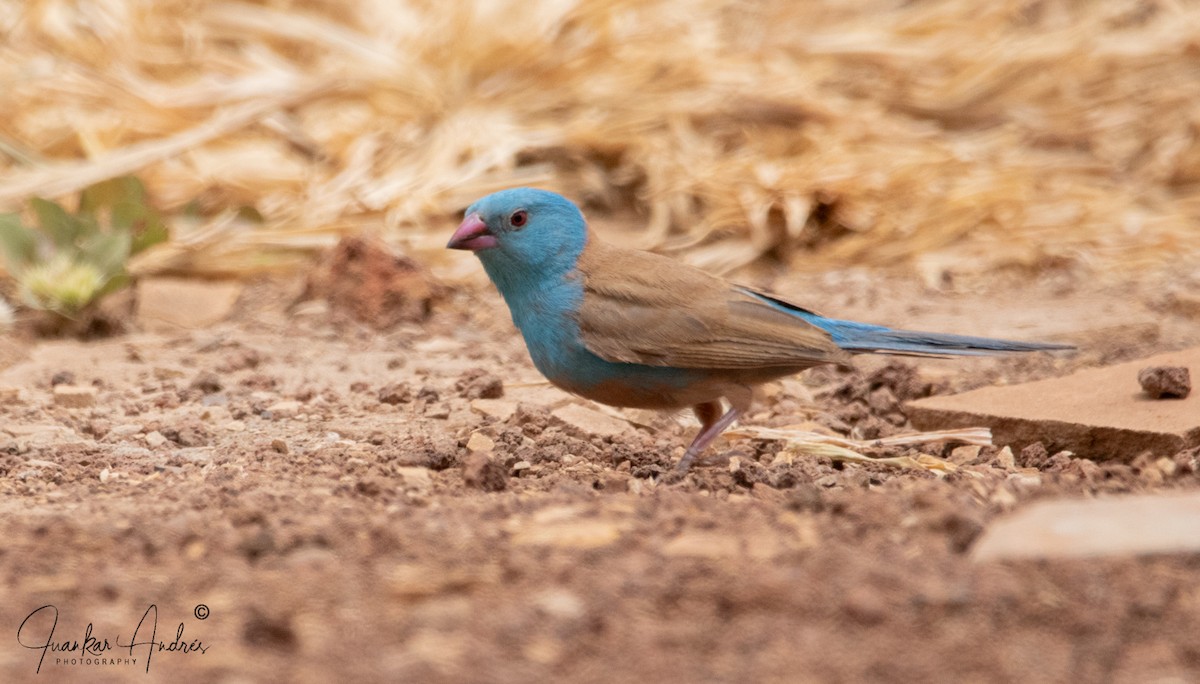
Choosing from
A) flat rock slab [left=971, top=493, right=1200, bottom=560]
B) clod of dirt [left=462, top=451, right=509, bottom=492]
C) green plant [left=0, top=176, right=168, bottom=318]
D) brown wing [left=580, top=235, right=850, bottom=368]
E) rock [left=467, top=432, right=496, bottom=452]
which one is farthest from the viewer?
green plant [left=0, top=176, right=168, bottom=318]

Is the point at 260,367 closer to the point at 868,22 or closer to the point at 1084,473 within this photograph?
the point at 1084,473

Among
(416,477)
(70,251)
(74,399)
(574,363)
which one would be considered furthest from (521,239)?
(70,251)

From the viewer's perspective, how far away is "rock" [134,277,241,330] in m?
5.32

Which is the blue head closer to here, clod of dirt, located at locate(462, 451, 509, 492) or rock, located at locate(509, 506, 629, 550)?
clod of dirt, located at locate(462, 451, 509, 492)

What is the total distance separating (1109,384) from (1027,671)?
7.49ft

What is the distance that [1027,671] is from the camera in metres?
1.86

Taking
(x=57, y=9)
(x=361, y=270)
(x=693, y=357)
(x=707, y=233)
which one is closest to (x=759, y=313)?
(x=693, y=357)

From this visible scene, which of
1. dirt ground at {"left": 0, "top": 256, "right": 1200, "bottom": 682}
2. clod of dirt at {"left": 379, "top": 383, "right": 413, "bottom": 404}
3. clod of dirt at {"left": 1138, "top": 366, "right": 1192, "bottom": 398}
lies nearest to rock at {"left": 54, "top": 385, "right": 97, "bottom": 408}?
dirt ground at {"left": 0, "top": 256, "right": 1200, "bottom": 682}

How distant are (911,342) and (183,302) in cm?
308

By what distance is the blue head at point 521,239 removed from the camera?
365cm

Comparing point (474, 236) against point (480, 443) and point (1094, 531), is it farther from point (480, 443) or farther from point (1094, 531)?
point (1094, 531)

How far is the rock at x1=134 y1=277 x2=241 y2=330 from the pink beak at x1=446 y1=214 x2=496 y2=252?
198 cm

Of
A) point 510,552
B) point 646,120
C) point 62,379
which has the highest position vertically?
point 646,120

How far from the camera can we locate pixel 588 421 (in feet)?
13.1
